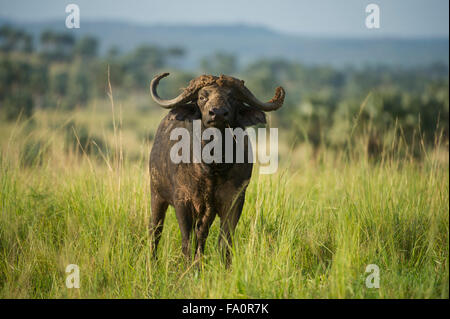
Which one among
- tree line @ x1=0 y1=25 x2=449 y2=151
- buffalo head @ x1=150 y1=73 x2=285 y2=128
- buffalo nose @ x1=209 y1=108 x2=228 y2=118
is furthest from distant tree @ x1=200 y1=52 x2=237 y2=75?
buffalo nose @ x1=209 y1=108 x2=228 y2=118

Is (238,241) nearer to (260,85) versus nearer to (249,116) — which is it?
(249,116)

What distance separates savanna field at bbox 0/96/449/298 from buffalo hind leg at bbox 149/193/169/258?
127 millimetres

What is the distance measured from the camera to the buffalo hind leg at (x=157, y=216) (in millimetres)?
5449

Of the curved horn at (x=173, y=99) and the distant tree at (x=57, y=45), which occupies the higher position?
the distant tree at (x=57, y=45)

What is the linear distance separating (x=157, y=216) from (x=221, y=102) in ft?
5.66

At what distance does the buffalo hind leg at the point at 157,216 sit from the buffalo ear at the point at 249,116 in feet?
4.45

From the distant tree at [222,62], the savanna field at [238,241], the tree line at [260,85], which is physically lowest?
the savanna field at [238,241]

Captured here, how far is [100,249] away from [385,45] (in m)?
186

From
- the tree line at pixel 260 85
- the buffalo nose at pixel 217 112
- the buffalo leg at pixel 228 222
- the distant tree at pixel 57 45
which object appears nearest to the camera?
the buffalo nose at pixel 217 112

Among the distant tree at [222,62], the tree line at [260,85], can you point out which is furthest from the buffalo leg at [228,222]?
the distant tree at [222,62]

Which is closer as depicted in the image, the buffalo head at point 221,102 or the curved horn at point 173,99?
the buffalo head at point 221,102

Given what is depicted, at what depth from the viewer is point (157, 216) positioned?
5.48 meters

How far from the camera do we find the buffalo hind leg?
5449mm

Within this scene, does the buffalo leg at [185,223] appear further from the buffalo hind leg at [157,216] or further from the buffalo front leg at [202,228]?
the buffalo hind leg at [157,216]
